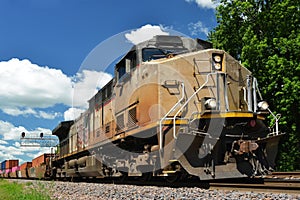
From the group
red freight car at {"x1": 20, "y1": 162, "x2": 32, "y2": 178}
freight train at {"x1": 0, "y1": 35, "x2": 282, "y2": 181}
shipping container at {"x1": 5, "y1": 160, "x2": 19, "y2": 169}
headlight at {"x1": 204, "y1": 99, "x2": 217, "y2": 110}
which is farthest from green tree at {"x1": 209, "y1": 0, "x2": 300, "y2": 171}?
shipping container at {"x1": 5, "y1": 160, "x2": 19, "y2": 169}

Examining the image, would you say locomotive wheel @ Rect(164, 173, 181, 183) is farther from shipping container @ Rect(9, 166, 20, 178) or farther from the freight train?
shipping container @ Rect(9, 166, 20, 178)

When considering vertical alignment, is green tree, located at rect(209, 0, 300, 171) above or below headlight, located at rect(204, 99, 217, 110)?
above

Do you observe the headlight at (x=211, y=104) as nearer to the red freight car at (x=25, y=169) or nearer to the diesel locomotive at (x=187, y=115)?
the diesel locomotive at (x=187, y=115)

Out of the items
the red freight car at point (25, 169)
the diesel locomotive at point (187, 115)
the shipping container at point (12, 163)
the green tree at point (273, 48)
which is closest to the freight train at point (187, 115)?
the diesel locomotive at point (187, 115)

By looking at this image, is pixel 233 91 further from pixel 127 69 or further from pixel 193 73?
pixel 127 69

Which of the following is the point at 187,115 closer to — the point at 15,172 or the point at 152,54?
the point at 152,54

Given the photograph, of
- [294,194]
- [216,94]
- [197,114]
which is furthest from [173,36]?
[294,194]

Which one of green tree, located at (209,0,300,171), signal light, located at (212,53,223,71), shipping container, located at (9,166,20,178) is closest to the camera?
signal light, located at (212,53,223,71)

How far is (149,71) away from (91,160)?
586 centimetres

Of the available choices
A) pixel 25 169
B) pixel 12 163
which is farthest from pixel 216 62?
pixel 12 163

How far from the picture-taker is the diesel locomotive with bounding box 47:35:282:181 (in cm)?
898

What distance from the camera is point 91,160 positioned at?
47.8 ft

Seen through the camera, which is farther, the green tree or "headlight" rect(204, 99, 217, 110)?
the green tree

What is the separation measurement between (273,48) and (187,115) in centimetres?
1222
